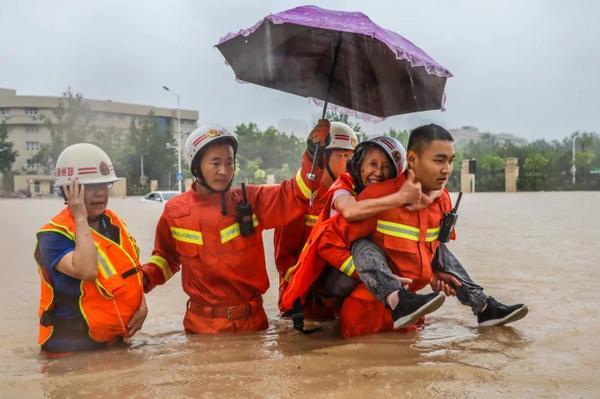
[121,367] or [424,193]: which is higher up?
[424,193]

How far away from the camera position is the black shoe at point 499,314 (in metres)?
3.89

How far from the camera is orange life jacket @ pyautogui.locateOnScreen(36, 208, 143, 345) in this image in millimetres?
3500

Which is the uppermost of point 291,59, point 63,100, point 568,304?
point 63,100

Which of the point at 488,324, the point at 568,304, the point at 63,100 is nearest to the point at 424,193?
the point at 488,324

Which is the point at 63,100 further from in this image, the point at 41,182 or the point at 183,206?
the point at 183,206

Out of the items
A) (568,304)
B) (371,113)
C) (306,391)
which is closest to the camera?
(306,391)

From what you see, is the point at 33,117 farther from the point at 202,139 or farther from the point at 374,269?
the point at 374,269

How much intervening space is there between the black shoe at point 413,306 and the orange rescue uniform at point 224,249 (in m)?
1.01

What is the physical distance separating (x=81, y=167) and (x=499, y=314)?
2917 mm

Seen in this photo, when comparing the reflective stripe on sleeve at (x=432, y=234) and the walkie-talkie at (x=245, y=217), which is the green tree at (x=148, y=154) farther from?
the reflective stripe on sleeve at (x=432, y=234)

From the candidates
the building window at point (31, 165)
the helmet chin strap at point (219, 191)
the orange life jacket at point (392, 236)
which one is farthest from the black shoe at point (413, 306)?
the building window at point (31, 165)

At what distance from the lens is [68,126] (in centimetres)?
5300

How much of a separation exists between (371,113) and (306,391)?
7.75ft

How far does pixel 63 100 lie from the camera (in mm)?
55500
